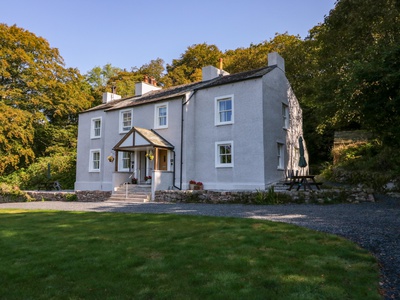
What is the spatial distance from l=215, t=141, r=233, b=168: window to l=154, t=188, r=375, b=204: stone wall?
11.3 ft

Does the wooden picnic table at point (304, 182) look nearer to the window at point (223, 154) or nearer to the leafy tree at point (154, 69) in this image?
the window at point (223, 154)

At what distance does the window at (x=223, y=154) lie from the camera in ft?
61.3

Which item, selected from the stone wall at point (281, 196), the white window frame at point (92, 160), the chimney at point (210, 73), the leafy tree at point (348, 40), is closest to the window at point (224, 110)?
the chimney at point (210, 73)

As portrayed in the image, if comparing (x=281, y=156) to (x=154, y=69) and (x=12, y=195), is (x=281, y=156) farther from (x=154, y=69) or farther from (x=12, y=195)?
(x=154, y=69)

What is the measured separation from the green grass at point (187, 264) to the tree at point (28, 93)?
25.9 metres

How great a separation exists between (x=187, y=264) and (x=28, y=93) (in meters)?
34.7

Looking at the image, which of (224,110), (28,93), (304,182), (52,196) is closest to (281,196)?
(304,182)

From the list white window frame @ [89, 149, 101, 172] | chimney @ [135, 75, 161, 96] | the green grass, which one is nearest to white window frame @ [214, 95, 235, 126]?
chimney @ [135, 75, 161, 96]

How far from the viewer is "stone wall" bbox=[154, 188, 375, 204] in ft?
43.0

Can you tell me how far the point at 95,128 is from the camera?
26.3 metres

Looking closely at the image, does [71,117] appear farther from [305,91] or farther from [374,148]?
[374,148]

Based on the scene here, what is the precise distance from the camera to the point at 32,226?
9.37 metres

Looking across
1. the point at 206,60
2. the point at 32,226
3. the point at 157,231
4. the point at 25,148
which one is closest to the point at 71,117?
the point at 25,148

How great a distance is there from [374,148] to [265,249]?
1758 centimetres
